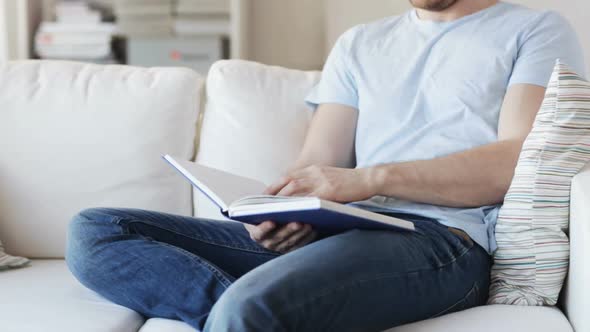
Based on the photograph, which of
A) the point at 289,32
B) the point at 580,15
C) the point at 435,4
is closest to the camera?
the point at 435,4

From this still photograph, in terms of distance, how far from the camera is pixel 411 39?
1.72 meters

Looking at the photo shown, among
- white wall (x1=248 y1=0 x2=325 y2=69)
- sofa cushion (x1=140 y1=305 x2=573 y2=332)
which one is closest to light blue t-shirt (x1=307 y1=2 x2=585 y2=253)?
sofa cushion (x1=140 y1=305 x2=573 y2=332)

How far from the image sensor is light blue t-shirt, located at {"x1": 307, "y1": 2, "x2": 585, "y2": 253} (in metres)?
1.55

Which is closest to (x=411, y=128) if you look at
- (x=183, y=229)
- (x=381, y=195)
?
(x=381, y=195)

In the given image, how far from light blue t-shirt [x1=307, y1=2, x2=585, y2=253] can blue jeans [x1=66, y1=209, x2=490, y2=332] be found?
0.52ft

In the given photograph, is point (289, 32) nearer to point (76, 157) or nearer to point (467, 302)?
point (76, 157)

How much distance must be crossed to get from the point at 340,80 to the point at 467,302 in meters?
0.59

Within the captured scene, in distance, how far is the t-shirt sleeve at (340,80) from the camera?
5.75 ft

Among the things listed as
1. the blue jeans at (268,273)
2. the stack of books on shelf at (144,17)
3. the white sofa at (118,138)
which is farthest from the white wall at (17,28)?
the blue jeans at (268,273)

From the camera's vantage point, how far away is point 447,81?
5.30ft

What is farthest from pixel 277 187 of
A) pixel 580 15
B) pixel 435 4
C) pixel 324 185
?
pixel 580 15

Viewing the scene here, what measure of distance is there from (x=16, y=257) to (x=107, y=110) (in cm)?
37

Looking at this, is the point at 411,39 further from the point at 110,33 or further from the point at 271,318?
the point at 110,33

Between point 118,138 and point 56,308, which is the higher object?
point 118,138
